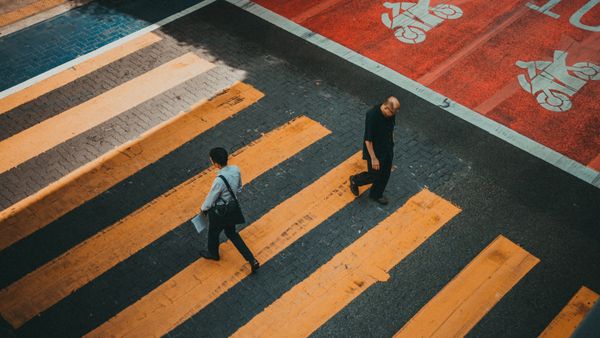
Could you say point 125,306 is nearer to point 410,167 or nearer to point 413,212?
point 413,212

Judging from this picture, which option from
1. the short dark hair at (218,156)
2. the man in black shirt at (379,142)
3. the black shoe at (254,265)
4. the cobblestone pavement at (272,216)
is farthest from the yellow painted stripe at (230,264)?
the short dark hair at (218,156)

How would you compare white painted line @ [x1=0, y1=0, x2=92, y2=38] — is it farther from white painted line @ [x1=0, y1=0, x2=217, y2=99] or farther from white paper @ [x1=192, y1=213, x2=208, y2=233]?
white paper @ [x1=192, y1=213, x2=208, y2=233]

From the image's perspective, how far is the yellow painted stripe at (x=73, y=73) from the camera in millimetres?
9516

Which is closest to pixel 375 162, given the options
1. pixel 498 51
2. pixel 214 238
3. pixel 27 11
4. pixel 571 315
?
pixel 214 238

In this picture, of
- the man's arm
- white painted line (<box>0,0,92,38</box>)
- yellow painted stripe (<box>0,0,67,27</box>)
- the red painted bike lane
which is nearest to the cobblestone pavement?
the red painted bike lane

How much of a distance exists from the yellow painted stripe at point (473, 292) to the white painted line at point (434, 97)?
2.11m

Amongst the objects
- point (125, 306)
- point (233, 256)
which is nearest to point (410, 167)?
point (233, 256)

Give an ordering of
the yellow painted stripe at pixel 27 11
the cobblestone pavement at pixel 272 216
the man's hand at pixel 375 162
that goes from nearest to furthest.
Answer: the cobblestone pavement at pixel 272 216 → the man's hand at pixel 375 162 → the yellow painted stripe at pixel 27 11

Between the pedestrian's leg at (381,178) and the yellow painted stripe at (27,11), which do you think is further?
the yellow painted stripe at (27,11)

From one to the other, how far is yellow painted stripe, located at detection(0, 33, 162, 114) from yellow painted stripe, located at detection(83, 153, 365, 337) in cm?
507

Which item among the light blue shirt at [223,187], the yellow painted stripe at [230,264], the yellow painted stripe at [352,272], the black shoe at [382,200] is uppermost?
the light blue shirt at [223,187]

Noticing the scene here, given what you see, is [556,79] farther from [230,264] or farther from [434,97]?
[230,264]

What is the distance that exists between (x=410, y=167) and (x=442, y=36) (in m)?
4.10

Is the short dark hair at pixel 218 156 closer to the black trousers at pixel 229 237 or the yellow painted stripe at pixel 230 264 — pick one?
the black trousers at pixel 229 237
